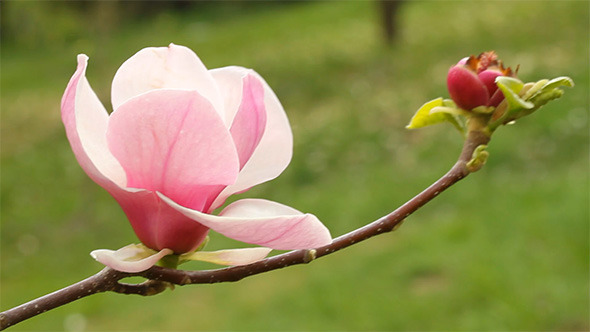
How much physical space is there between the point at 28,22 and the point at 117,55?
20.7ft

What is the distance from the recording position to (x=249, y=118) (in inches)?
18.1

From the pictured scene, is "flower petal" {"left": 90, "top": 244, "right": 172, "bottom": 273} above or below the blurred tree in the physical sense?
above

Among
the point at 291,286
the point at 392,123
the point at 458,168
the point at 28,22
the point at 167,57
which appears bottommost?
the point at 291,286

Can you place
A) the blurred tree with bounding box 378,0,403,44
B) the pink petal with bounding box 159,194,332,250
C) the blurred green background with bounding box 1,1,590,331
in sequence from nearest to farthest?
1. the pink petal with bounding box 159,194,332,250
2. the blurred green background with bounding box 1,1,590,331
3. the blurred tree with bounding box 378,0,403,44

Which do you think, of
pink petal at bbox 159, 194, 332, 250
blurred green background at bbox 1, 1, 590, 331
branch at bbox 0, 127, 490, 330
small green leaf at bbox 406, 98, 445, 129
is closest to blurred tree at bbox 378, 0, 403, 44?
blurred green background at bbox 1, 1, 590, 331

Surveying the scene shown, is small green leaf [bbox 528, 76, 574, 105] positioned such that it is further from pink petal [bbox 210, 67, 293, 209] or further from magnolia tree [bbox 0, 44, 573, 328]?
pink petal [bbox 210, 67, 293, 209]

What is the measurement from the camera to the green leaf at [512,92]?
0.49m

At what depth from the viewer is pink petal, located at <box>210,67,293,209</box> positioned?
0.49 metres

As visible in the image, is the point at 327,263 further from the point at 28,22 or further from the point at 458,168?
the point at 458,168

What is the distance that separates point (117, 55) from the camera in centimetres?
1056

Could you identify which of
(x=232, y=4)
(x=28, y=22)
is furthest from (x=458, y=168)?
(x=232, y=4)

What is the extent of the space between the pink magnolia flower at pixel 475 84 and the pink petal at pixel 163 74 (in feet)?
0.55

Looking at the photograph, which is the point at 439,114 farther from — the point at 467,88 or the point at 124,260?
the point at 124,260

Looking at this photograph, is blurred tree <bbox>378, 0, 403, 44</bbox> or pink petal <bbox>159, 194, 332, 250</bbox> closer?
pink petal <bbox>159, 194, 332, 250</bbox>
